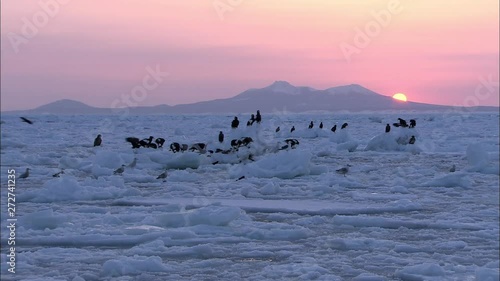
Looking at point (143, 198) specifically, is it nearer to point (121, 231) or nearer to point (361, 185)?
point (121, 231)

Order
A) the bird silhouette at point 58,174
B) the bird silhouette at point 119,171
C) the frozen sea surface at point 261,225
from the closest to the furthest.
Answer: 1. the frozen sea surface at point 261,225
2. the bird silhouette at point 58,174
3. the bird silhouette at point 119,171

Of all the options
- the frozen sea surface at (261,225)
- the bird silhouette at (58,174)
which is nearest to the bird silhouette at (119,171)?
the frozen sea surface at (261,225)

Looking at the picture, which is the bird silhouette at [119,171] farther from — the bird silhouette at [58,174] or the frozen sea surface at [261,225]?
the bird silhouette at [58,174]

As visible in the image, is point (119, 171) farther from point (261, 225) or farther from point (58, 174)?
point (261, 225)

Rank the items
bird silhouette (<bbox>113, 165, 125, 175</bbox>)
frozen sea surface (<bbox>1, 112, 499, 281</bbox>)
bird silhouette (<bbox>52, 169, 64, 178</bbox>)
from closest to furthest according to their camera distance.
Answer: frozen sea surface (<bbox>1, 112, 499, 281</bbox>), bird silhouette (<bbox>52, 169, 64, 178</bbox>), bird silhouette (<bbox>113, 165, 125, 175</bbox>)

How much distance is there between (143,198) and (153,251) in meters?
3.59

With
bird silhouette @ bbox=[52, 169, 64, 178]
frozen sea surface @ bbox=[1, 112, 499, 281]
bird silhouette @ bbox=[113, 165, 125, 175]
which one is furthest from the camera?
bird silhouette @ bbox=[113, 165, 125, 175]

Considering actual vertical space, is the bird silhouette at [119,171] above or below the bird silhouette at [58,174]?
above

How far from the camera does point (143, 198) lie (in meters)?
9.10

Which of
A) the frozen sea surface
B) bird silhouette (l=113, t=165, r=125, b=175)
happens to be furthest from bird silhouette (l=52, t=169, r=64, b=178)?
bird silhouette (l=113, t=165, r=125, b=175)

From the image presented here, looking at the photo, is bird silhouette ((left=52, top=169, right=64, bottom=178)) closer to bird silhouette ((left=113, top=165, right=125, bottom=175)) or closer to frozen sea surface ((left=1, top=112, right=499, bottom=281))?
frozen sea surface ((left=1, top=112, right=499, bottom=281))

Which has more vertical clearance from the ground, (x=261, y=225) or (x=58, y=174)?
(x=261, y=225)

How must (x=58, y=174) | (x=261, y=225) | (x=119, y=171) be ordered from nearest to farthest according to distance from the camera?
(x=261, y=225) → (x=58, y=174) → (x=119, y=171)

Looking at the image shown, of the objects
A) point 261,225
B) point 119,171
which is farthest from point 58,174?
point 261,225
